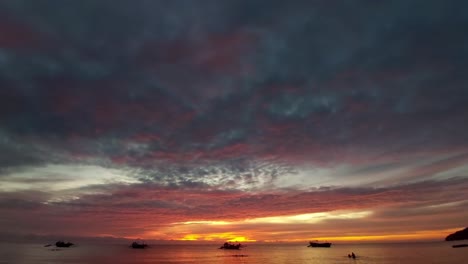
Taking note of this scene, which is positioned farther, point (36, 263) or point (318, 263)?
point (318, 263)

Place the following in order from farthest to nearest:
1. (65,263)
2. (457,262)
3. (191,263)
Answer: (191,263)
(65,263)
(457,262)

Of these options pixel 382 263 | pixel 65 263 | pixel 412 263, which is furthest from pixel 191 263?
pixel 412 263

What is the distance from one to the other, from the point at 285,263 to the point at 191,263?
3654 centimetres

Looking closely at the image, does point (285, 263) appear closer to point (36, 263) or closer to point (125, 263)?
point (125, 263)

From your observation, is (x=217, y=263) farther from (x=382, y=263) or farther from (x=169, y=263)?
(x=382, y=263)

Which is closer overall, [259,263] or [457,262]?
[457,262]

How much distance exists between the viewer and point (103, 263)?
417 ft

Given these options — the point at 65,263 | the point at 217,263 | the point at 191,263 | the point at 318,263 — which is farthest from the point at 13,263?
the point at 318,263

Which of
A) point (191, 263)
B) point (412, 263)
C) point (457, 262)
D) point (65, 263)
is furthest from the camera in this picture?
point (191, 263)

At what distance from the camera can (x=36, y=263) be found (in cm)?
11956

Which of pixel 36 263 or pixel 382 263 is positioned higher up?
pixel 36 263

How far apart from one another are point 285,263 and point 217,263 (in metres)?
26.9

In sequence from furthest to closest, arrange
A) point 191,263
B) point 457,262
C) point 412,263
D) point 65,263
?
point 191,263, point 65,263, point 412,263, point 457,262

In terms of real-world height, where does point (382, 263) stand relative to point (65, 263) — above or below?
below
